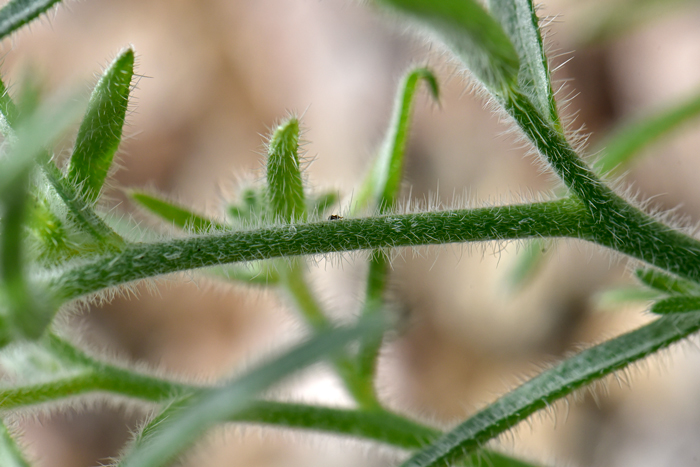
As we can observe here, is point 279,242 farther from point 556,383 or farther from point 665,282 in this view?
point 665,282

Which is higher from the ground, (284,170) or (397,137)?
(397,137)

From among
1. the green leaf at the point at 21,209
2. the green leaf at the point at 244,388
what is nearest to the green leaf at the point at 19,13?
the green leaf at the point at 21,209

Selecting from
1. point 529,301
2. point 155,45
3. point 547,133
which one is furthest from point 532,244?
point 155,45

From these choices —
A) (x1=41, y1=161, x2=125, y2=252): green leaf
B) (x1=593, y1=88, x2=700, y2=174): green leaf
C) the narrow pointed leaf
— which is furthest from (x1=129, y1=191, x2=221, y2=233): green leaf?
(x1=593, y1=88, x2=700, y2=174): green leaf

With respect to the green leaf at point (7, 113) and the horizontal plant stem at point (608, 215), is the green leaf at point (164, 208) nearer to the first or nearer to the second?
the green leaf at point (7, 113)

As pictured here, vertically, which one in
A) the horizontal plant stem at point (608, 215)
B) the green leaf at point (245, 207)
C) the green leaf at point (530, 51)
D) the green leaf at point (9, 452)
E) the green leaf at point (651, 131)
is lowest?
the green leaf at point (9, 452)

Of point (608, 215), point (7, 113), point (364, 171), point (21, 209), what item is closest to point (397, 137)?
point (608, 215)

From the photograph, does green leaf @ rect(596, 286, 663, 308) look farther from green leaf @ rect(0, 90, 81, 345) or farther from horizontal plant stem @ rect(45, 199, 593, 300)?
green leaf @ rect(0, 90, 81, 345)
